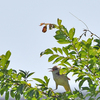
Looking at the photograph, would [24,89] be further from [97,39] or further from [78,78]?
[97,39]

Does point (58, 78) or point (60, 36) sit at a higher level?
point (60, 36)

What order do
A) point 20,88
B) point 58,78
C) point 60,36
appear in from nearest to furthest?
point 60,36, point 20,88, point 58,78

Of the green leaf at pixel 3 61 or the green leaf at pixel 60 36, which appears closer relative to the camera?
the green leaf at pixel 60 36

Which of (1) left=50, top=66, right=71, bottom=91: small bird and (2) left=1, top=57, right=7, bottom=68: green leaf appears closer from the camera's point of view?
(2) left=1, top=57, right=7, bottom=68: green leaf

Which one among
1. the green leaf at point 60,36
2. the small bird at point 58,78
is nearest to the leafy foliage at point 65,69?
the green leaf at point 60,36

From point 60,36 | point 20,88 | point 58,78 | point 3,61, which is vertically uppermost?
point 60,36

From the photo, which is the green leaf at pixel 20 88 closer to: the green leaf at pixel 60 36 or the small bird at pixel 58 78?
the green leaf at pixel 60 36

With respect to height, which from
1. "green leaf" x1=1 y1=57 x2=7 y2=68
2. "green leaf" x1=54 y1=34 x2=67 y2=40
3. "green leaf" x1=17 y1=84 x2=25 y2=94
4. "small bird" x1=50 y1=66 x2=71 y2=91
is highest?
"green leaf" x1=54 y1=34 x2=67 y2=40

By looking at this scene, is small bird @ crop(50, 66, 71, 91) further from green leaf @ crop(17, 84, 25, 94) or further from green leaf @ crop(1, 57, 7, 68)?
green leaf @ crop(1, 57, 7, 68)

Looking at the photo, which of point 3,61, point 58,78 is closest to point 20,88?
point 3,61

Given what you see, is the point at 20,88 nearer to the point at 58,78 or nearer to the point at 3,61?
the point at 3,61

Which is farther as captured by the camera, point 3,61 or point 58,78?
point 58,78

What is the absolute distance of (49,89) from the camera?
2.56m

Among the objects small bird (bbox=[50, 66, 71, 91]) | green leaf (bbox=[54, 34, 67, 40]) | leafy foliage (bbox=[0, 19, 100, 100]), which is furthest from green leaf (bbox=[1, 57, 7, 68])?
small bird (bbox=[50, 66, 71, 91])
